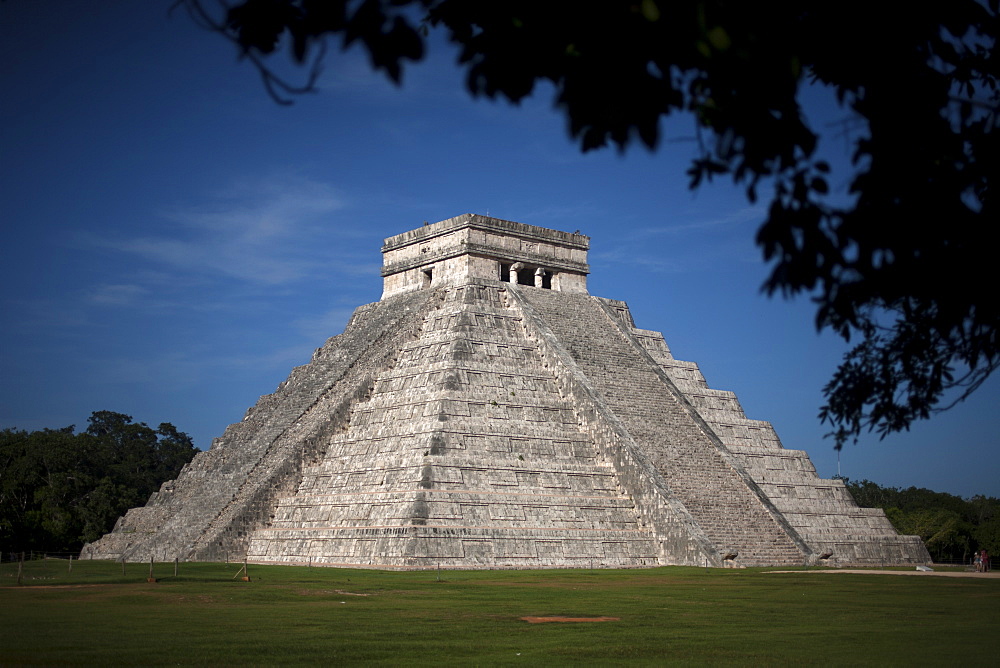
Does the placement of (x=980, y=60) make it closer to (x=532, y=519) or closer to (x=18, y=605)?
(x=18, y=605)

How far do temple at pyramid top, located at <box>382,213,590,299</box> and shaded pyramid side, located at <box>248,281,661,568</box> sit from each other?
3.37 m

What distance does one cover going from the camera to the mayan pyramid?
88.5 feet

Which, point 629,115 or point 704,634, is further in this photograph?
point 704,634

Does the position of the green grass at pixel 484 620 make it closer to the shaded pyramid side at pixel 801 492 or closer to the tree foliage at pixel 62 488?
the shaded pyramid side at pixel 801 492

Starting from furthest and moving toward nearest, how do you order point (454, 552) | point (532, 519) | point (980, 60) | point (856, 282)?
point (532, 519) < point (454, 552) < point (980, 60) < point (856, 282)

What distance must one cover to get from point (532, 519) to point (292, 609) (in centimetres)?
1162

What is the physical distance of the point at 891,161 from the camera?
19.3 feet

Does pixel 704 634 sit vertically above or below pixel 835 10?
below

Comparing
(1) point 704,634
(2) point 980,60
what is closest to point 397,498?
(1) point 704,634

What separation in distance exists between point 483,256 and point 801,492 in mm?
12429

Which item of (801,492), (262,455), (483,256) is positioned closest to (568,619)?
(262,455)

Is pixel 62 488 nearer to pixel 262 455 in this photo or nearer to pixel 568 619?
pixel 262 455

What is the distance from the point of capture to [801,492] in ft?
109

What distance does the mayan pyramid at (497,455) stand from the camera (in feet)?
88.5
